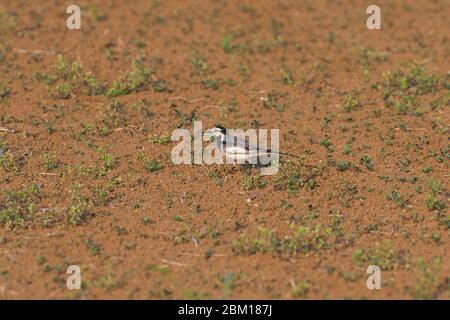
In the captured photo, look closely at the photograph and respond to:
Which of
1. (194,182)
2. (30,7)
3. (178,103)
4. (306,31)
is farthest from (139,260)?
(30,7)

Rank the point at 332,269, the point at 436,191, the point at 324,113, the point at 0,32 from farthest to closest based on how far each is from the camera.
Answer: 1. the point at 0,32
2. the point at 324,113
3. the point at 436,191
4. the point at 332,269

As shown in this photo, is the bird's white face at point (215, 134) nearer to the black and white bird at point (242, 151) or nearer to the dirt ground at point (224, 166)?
the black and white bird at point (242, 151)

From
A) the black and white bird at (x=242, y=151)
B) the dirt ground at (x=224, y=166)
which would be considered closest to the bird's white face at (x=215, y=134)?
the black and white bird at (x=242, y=151)

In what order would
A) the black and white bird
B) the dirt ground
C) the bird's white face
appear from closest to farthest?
the dirt ground < the black and white bird < the bird's white face

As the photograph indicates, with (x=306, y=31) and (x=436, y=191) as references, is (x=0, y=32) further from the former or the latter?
(x=436, y=191)

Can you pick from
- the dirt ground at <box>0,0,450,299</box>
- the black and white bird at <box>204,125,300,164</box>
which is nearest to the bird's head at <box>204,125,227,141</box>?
the black and white bird at <box>204,125,300,164</box>

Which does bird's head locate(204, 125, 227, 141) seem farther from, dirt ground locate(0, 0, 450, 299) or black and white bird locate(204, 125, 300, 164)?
dirt ground locate(0, 0, 450, 299)
